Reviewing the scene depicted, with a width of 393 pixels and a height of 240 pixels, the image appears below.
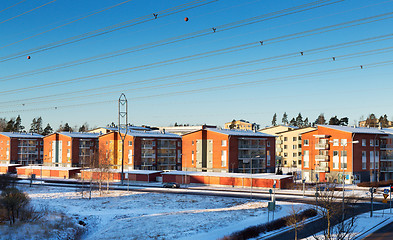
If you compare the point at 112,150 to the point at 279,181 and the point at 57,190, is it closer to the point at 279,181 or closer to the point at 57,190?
the point at 57,190

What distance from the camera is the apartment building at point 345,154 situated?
83.8 meters

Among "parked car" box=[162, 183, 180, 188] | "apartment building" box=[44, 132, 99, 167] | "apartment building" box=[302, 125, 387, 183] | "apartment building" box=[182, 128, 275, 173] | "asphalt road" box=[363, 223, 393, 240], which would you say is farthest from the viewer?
"apartment building" box=[44, 132, 99, 167]

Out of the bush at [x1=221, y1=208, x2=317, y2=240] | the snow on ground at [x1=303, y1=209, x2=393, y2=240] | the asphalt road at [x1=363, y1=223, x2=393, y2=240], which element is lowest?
the bush at [x1=221, y1=208, x2=317, y2=240]

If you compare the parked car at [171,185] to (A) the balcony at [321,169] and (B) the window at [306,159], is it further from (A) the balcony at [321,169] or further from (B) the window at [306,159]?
(B) the window at [306,159]

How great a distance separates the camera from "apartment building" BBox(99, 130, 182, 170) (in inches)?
4254

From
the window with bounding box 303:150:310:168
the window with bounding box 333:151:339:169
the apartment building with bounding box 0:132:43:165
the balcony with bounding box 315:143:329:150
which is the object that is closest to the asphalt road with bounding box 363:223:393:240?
the window with bounding box 333:151:339:169

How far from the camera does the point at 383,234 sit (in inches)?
1369

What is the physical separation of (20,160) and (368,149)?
368 feet

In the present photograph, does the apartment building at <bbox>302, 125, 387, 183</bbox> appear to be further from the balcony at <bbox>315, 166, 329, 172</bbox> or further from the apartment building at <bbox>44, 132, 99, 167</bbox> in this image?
the apartment building at <bbox>44, 132, 99, 167</bbox>

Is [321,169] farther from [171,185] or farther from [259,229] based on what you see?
[259,229]

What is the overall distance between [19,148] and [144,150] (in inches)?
2215

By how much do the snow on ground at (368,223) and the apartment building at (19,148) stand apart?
11897cm

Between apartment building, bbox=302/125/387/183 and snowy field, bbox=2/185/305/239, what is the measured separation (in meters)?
36.2

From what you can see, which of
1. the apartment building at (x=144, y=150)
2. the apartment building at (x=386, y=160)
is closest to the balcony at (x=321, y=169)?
the apartment building at (x=386, y=160)
